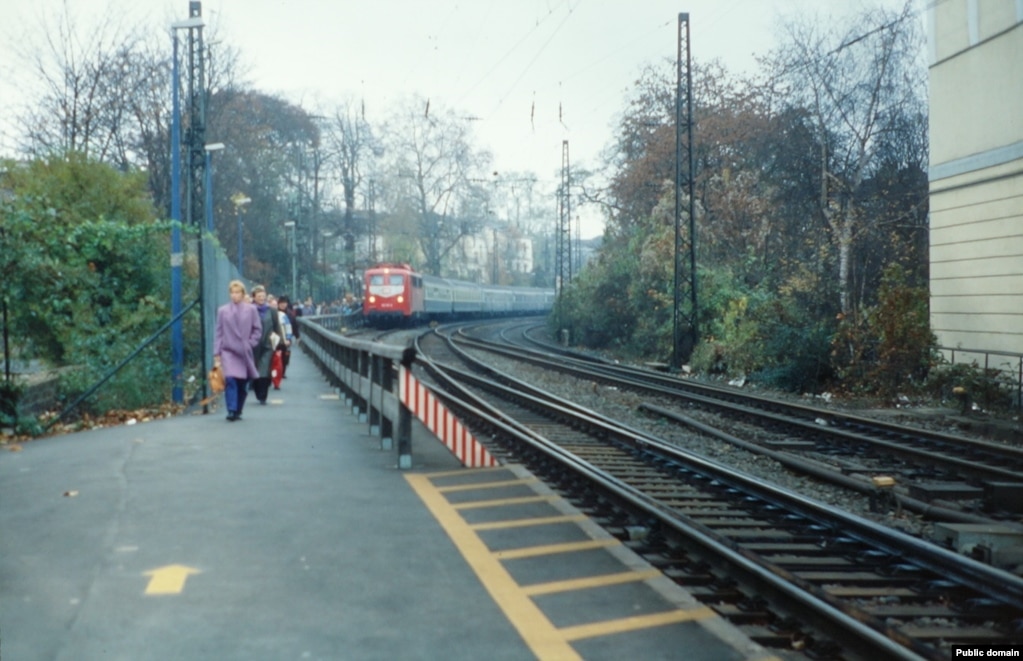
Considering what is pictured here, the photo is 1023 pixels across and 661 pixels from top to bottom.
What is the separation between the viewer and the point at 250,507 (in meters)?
7.99

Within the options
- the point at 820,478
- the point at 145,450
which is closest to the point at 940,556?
the point at 820,478

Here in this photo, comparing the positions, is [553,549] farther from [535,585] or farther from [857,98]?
[857,98]

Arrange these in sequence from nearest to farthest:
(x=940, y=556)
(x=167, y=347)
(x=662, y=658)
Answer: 1. (x=662, y=658)
2. (x=940, y=556)
3. (x=167, y=347)

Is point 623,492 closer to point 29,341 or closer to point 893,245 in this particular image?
point 29,341

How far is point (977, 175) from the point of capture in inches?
762

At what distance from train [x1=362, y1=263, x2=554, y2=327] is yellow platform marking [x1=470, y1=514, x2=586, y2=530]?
1682 inches

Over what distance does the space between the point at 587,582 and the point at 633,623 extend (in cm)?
79

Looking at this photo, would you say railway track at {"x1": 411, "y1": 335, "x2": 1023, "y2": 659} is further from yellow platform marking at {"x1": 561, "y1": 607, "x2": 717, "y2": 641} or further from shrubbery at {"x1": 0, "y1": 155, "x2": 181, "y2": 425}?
shrubbery at {"x1": 0, "y1": 155, "x2": 181, "y2": 425}

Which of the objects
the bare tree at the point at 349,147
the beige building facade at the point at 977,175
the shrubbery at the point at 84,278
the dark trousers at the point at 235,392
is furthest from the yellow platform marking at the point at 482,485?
the bare tree at the point at 349,147

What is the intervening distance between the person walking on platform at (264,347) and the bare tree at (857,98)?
2005 centimetres

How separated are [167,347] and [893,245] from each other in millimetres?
18144

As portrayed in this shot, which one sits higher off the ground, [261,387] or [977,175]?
[977,175]

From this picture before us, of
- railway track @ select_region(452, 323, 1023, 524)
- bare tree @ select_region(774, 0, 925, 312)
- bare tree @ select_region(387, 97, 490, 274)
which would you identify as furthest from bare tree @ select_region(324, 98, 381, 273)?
railway track @ select_region(452, 323, 1023, 524)

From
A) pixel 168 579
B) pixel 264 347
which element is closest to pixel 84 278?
pixel 264 347
